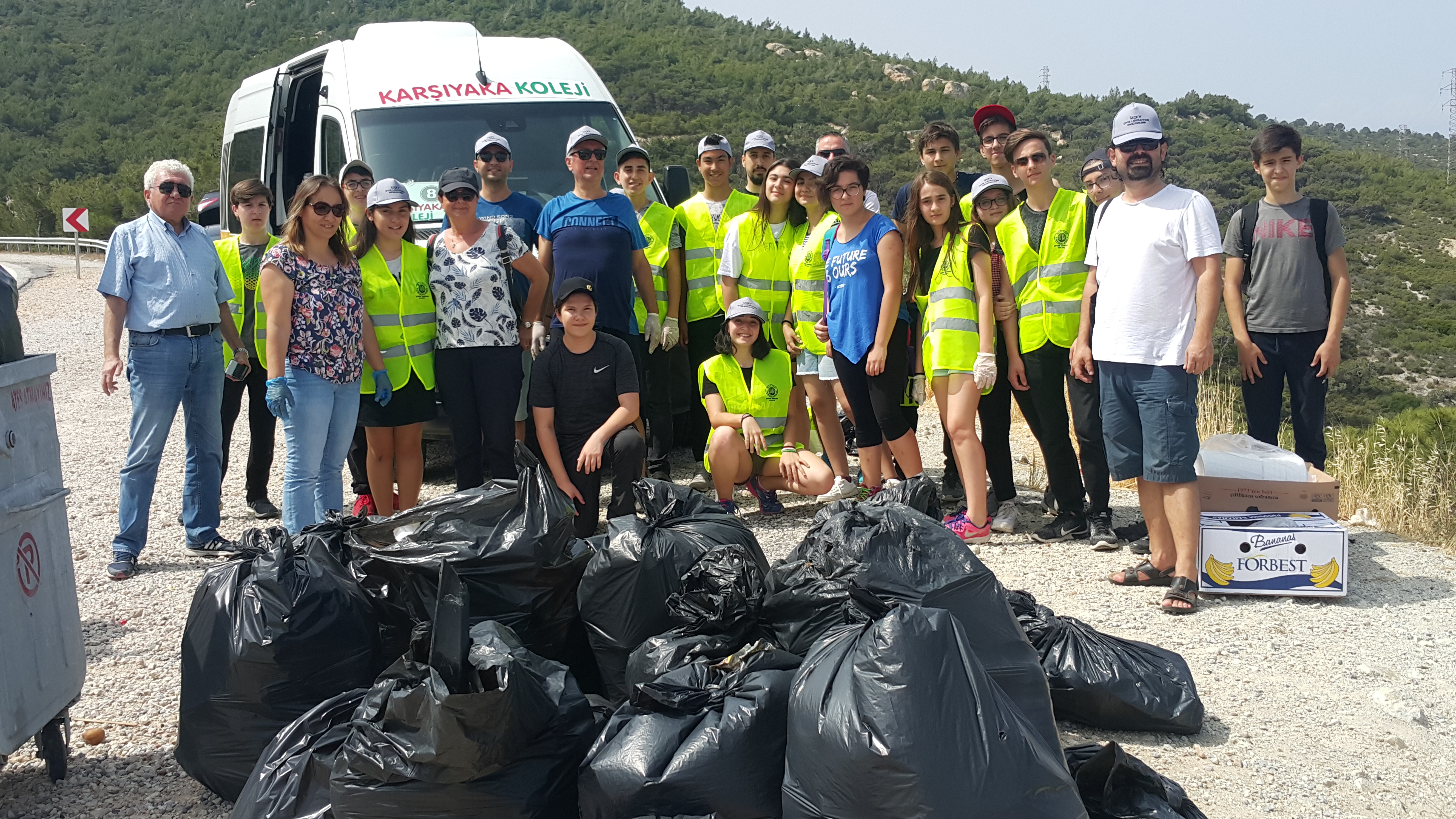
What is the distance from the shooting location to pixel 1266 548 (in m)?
4.50

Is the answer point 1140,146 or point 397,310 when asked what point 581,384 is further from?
point 1140,146

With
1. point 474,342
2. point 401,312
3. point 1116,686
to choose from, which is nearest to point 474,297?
point 474,342

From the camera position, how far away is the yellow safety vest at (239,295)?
19.3ft

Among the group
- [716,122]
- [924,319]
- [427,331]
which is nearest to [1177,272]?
[924,319]

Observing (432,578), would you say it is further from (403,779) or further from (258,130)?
(258,130)

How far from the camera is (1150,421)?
4.41 meters

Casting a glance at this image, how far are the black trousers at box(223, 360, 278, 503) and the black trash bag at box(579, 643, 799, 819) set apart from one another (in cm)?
430

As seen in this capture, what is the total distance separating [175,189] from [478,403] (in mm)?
1710

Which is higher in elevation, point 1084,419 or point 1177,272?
point 1177,272

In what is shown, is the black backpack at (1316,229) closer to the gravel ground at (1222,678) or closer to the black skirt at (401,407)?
the gravel ground at (1222,678)

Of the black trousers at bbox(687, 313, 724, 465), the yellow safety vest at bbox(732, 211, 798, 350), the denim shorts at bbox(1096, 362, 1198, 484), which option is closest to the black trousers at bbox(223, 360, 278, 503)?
the black trousers at bbox(687, 313, 724, 465)

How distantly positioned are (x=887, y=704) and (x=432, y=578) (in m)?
1.47

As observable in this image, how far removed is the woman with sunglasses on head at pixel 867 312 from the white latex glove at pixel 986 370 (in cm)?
49

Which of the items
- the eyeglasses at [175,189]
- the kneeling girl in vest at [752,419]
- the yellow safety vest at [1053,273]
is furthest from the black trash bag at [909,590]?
the eyeglasses at [175,189]
